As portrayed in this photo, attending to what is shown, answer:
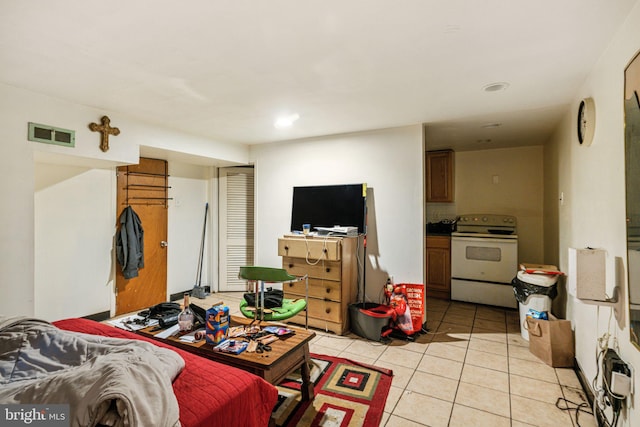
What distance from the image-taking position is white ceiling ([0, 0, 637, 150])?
5.17 feet

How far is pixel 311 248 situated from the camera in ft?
11.6

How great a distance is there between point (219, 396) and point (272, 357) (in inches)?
22.8

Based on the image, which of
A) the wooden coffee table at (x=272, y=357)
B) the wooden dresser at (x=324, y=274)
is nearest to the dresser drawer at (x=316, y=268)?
the wooden dresser at (x=324, y=274)

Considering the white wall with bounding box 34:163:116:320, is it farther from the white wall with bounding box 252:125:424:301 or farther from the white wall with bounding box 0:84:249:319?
the white wall with bounding box 252:125:424:301

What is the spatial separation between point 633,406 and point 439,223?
3722mm

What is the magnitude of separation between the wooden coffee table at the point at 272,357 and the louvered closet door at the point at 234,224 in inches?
116

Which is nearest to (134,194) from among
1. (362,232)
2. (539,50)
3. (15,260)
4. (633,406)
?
(15,260)

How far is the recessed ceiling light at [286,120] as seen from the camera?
3.34 metres

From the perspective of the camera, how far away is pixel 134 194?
427 centimetres


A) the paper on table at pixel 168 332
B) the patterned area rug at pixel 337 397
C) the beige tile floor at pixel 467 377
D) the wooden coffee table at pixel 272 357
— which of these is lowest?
the beige tile floor at pixel 467 377

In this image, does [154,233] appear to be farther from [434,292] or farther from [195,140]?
[434,292]

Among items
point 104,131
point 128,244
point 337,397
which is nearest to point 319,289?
point 337,397

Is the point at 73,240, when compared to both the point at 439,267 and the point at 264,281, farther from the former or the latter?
the point at 439,267

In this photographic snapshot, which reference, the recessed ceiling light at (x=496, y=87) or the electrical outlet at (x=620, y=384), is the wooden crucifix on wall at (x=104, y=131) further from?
the electrical outlet at (x=620, y=384)
